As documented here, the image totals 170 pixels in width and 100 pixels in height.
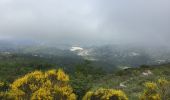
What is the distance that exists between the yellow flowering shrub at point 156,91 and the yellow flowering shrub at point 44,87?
11032 millimetres

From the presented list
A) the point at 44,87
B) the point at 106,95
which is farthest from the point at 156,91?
the point at 44,87

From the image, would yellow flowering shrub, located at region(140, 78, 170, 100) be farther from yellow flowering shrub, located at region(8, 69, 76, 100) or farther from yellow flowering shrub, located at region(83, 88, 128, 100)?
yellow flowering shrub, located at region(8, 69, 76, 100)

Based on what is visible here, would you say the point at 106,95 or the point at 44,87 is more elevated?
the point at 44,87

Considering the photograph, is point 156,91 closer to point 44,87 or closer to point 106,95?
point 106,95

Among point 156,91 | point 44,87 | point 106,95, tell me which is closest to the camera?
point 106,95

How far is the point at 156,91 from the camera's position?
4525cm

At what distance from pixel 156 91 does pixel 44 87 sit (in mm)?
15363

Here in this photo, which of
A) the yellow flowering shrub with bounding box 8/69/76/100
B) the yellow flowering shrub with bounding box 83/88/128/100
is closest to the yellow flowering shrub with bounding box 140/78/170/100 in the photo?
the yellow flowering shrub with bounding box 83/88/128/100

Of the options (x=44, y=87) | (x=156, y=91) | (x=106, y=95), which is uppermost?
(x=44, y=87)

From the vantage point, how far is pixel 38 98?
3672cm

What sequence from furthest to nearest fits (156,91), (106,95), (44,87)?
1. (156,91)
2. (44,87)
3. (106,95)

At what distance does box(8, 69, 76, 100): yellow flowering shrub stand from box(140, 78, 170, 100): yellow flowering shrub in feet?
A: 36.2

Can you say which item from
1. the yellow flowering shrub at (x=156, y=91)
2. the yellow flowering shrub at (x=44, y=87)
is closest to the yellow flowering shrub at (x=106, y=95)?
the yellow flowering shrub at (x=44, y=87)

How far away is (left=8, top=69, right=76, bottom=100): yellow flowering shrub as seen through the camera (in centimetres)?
3778
